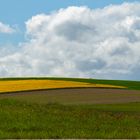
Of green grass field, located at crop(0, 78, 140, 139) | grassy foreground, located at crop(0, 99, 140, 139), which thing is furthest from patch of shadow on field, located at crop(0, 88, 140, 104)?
green grass field, located at crop(0, 78, 140, 139)

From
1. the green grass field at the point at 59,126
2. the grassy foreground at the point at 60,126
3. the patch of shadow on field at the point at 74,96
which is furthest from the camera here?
the patch of shadow on field at the point at 74,96

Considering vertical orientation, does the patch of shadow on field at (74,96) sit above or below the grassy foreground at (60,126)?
above

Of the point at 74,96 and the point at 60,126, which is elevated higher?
the point at 74,96

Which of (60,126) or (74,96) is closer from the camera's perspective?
(60,126)

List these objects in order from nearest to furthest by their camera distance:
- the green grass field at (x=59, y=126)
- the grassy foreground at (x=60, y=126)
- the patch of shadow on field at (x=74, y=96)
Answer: the green grass field at (x=59, y=126) < the grassy foreground at (x=60, y=126) < the patch of shadow on field at (x=74, y=96)

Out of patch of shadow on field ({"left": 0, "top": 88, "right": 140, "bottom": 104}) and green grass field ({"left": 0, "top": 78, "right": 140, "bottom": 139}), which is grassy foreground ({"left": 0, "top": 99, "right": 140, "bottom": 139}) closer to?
green grass field ({"left": 0, "top": 78, "right": 140, "bottom": 139})

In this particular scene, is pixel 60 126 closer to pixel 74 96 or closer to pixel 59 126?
pixel 59 126

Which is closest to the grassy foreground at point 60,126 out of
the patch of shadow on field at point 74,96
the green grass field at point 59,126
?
the green grass field at point 59,126

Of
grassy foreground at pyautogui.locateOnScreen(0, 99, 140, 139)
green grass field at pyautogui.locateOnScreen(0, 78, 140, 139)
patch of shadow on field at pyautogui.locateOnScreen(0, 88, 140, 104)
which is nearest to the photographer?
green grass field at pyautogui.locateOnScreen(0, 78, 140, 139)

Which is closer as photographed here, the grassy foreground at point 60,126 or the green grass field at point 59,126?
the green grass field at point 59,126

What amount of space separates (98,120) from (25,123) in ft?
16.8

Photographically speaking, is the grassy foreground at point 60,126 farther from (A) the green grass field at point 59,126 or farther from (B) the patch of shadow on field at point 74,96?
(B) the patch of shadow on field at point 74,96

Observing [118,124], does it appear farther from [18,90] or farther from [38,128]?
[18,90]

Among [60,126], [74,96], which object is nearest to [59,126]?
[60,126]
